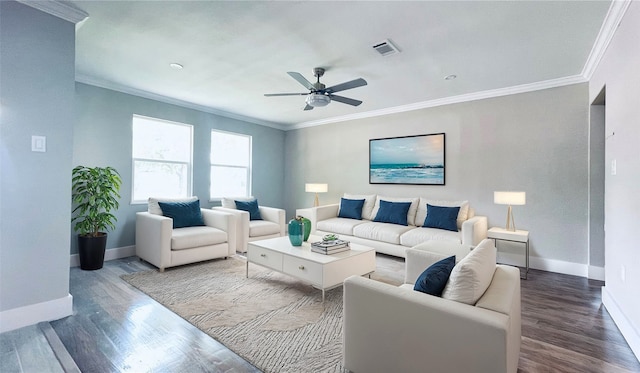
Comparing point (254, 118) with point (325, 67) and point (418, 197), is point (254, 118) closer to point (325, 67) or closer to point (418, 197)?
point (325, 67)

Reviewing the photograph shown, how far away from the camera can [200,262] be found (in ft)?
13.3

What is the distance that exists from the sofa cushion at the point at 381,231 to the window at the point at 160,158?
9.81 feet

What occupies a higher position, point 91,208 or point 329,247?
point 91,208

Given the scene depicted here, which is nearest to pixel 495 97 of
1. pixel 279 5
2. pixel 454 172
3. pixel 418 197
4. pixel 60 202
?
pixel 454 172

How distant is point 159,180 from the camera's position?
478 centimetres

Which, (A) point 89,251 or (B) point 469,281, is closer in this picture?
(B) point 469,281

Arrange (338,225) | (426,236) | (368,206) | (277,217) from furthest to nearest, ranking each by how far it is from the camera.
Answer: (368,206) < (277,217) < (338,225) < (426,236)

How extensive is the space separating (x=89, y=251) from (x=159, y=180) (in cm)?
150

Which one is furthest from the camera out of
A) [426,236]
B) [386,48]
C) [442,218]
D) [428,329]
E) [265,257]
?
[442,218]

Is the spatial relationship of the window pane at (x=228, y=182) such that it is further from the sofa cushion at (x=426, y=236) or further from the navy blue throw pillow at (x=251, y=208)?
the sofa cushion at (x=426, y=236)

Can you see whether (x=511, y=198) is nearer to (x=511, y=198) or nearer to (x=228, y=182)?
(x=511, y=198)

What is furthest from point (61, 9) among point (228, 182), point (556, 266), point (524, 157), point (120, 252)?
point (556, 266)

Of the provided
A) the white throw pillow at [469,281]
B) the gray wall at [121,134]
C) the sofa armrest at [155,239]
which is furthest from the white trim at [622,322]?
the gray wall at [121,134]

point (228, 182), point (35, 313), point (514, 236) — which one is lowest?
point (35, 313)
